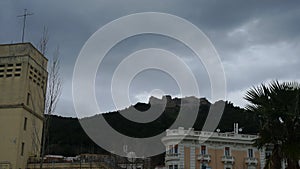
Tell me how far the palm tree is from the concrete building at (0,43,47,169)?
21501 millimetres

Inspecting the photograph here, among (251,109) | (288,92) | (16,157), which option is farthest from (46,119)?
(16,157)

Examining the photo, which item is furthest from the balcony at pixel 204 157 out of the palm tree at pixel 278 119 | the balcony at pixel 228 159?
the palm tree at pixel 278 119

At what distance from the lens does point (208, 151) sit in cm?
4747

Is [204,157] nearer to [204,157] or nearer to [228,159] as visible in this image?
[204,157]

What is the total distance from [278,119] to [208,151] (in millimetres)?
36159

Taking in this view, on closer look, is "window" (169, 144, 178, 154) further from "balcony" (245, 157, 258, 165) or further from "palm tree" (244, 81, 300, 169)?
"palm tree" (244, 81, 300, 169)

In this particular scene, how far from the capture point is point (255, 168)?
162 feet

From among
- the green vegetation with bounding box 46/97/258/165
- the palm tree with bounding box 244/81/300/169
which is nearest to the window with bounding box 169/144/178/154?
the green vegetation with bounding box 46/97/258/165

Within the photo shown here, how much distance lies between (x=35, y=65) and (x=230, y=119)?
4357 centimetres

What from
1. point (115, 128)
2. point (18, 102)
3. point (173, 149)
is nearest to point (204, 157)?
point (173, 149)

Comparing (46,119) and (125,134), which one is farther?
(125,134)

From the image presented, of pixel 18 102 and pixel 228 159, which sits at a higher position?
pixel 18 102

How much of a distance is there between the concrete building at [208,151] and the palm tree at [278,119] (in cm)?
3324

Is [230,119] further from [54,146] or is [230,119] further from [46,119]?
[46,119]
